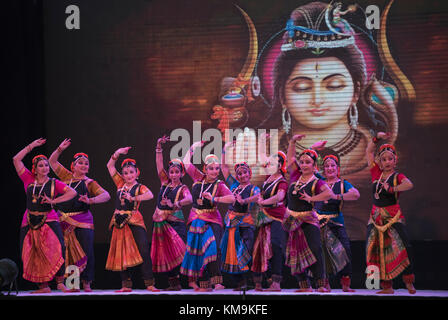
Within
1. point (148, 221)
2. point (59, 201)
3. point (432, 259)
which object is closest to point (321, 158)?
point (432, 259)

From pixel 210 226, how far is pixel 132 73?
7.12ft

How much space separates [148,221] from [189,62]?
1805 millimetres

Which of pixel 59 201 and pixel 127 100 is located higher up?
pixel 127 100

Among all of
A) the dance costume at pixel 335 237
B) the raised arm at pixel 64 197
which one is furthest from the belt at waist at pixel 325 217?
the raised arm at pixel 64 197

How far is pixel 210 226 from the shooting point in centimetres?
627

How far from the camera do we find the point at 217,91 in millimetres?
7285

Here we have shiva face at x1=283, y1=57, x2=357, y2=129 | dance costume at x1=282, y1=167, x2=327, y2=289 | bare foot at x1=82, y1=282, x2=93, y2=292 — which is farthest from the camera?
shiva face at x1=283, y1=57, x2=357, y2=129

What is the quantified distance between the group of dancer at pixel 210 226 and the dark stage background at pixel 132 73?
0.93 meters

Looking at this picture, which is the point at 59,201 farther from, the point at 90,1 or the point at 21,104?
the point at 90,1

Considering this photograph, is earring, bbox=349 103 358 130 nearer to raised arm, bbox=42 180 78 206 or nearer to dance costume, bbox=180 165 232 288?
dance costume, bbox=180 165 232 288

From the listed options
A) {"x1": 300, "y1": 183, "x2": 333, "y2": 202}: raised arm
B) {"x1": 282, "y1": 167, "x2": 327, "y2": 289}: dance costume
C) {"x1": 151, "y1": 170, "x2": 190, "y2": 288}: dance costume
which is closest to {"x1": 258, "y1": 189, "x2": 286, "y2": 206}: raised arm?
{"x1": 282, "y1": 167, "x2": 327, "y2": 289}: dance costume

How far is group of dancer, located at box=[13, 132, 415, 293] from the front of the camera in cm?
593

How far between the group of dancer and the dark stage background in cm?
93
